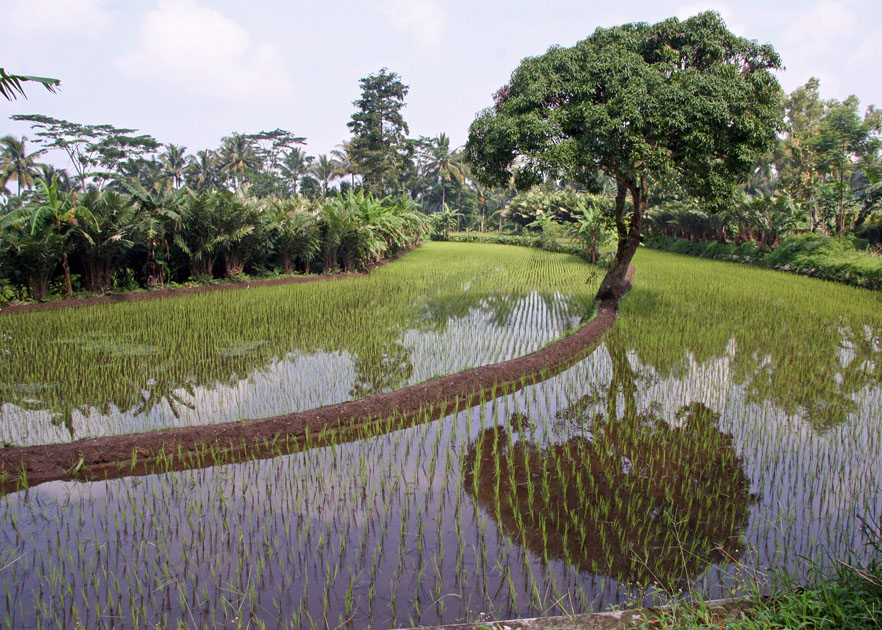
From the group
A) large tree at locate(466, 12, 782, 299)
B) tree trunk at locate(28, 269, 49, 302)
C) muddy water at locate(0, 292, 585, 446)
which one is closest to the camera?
muddy water at locate(0, 292, 585, 446)

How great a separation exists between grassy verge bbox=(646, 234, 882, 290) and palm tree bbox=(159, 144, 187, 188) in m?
34.3

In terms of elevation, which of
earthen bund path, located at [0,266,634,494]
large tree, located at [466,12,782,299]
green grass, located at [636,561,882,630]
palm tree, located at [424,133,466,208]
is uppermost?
palm tree, located at [424,133,466,208]

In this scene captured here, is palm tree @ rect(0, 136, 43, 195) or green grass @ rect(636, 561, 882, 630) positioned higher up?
palm tree @ rect(0, 136, 43, 195)

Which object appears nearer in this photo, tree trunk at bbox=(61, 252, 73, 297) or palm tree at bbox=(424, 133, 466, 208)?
tree trunk at bbox=(61, 252, 73, 297)

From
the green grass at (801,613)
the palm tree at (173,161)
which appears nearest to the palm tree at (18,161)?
the palm tree at (173,161)

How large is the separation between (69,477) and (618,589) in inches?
134

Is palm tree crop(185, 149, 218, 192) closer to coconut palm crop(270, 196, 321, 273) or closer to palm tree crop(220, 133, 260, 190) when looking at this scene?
palm tree crop(220, 133, 260, 190)

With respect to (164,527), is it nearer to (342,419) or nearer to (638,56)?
(342,419)

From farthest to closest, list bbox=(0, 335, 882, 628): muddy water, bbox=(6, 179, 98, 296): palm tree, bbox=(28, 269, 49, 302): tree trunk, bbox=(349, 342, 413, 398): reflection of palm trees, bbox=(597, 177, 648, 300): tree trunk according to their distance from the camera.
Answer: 1. bbox=(28, 269, 49, 302): tree trunk
2. bbox=(597, 177, 648, 300): tree trunk
3. bbox=(6, 179, 98, 296): palm tree
4. bbox=(349, 342, 413, 398): reflection of palm trees
5. bbox=(0, 335, 882, 628): muddy water

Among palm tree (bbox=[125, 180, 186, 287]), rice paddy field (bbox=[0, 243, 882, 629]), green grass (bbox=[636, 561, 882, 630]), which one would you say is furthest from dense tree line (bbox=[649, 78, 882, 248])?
palm tree (bbox=[125, 180, 186, 287])

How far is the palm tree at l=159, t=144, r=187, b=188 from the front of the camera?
129ft

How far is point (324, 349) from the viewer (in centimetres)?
712

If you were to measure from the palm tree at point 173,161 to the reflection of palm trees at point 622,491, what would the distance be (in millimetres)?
40876

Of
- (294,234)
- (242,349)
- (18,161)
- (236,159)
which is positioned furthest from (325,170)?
(242,349)
